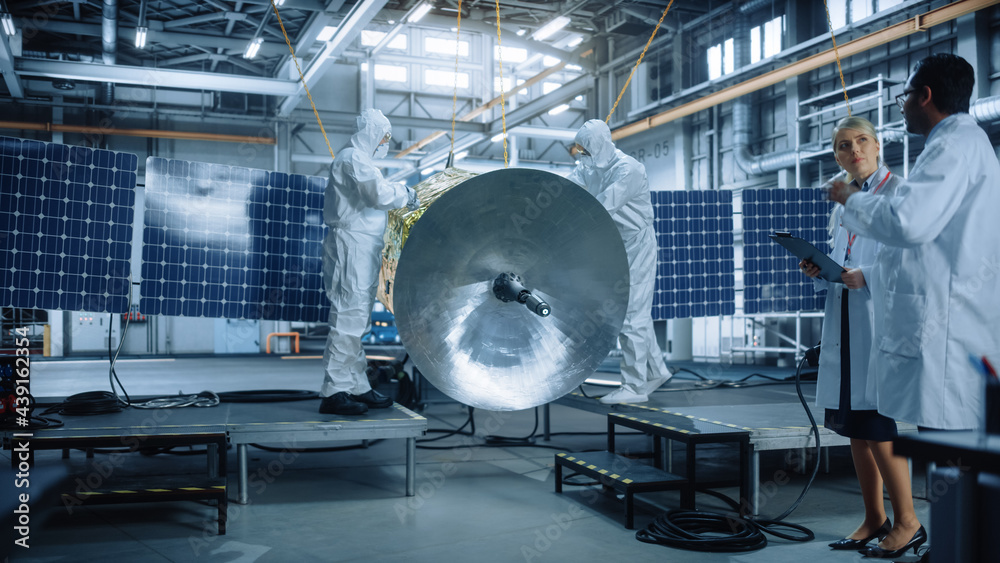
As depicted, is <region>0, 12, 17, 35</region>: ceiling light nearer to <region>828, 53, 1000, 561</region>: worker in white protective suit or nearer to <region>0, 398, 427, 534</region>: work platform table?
<region>0, 398, 427, 534</region>: work platform table

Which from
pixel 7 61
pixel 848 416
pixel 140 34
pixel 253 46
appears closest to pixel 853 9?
pixel 253 46

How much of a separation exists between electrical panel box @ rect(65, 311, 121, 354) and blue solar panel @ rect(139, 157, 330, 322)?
13.4 metres

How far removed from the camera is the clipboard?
3.30m

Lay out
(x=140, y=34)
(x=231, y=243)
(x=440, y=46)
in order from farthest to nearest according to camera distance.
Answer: (x=440, y=46)
(x=140, y=34)
(x=231, y=243)

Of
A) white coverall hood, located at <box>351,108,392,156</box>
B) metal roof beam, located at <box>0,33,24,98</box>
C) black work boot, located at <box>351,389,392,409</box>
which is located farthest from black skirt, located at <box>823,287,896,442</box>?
metal roof beam, located at <box>0,33,24,98</box>

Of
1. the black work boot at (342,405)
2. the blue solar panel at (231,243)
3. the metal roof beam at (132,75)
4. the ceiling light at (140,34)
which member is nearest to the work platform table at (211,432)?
the black work boot at (342,405)

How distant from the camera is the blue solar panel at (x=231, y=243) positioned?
5984 millimetres

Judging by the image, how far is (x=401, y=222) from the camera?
522 cm

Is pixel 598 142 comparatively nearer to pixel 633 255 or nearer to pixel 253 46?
pixel 633 255

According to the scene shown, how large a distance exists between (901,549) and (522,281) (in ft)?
7.28

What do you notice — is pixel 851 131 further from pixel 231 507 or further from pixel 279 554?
pixel 231 507

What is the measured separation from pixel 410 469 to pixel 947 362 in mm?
3434

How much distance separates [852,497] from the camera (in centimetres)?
500

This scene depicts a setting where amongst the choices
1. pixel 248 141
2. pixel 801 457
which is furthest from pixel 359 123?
pixel 248 141
